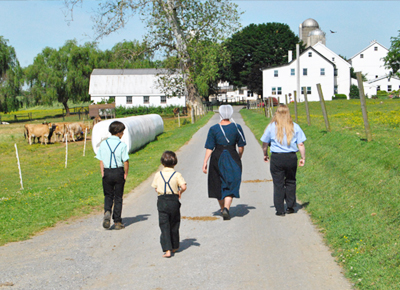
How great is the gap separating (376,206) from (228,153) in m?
2.58

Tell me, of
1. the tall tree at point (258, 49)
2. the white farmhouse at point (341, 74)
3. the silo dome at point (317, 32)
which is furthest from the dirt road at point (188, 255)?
the silo dome at point (317, 32)

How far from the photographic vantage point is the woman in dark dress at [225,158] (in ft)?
24.9

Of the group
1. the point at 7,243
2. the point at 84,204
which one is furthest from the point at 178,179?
the point at 84,204

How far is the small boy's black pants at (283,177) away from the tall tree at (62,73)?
76.0 m

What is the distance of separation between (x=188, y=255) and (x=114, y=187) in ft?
7.11

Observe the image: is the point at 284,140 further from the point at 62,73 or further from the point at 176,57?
the point at 62,73

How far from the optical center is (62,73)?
79.8 metres

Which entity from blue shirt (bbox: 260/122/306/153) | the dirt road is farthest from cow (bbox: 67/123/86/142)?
blue shirt (bbox: 260/122/306/153)

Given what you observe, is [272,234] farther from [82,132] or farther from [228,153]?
[82,132]

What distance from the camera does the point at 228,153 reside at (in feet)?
25.0

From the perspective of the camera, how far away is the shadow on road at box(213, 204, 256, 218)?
26.2 ft

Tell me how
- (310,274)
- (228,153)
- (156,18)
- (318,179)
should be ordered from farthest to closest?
(156,18) < (318,179) < (228,153) < (310,274)

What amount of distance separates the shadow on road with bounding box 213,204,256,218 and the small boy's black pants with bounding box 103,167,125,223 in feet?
5.98

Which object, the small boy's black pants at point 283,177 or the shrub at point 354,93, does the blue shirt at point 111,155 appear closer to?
the small boy's black pants at point 283,177
